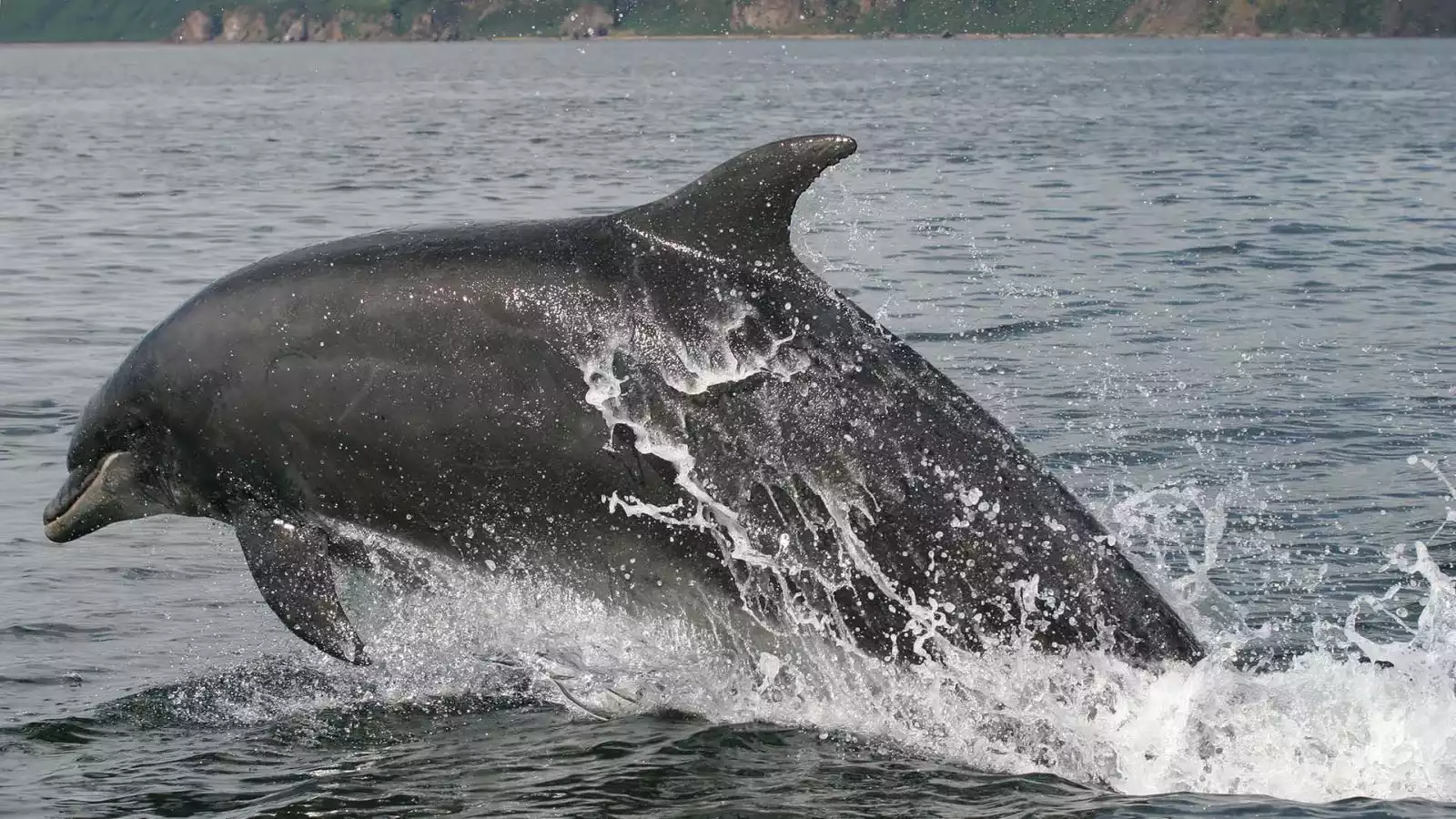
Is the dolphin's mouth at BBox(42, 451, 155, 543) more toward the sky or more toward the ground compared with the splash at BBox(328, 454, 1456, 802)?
more toward the sky

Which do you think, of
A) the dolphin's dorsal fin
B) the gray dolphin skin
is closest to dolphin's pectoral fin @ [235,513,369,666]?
the gray dolphin skin

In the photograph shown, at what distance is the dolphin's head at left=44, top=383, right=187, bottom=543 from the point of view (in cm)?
977

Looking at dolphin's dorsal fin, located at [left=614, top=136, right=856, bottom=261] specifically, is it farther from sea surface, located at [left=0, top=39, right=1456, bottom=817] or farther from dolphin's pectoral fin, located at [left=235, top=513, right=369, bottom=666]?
dolphin's pectoral fin, located at [left=235, top=513, right=369, bottom=666]

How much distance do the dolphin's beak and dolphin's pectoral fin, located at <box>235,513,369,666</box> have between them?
3.51ft

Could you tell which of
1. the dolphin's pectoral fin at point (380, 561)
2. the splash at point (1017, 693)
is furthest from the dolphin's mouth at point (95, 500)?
the splash at point (1017, 693)

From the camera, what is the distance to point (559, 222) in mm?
9109

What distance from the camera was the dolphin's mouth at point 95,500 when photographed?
1002cm

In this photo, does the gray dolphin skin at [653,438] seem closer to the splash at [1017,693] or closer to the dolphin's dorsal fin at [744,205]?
the dolphin's dorsal fin at [744,205]

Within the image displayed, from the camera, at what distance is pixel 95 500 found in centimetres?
1016

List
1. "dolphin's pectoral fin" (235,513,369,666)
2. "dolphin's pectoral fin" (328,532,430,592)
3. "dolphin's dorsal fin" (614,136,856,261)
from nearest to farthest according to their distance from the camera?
1. "dolphin's dorsal fin" (614,136,856,261)
2. "dolphin's pectoral fin" (235,513,369,666)
3. "dolphin's pectoral fin" (328,532,430,592)

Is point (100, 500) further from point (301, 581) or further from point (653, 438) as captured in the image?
point (653, 438)

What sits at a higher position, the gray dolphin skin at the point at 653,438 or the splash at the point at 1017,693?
the gray dolphin skin at the point at 653,438

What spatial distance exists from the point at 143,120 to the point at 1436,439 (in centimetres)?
6782

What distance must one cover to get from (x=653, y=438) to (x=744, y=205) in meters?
1.20
